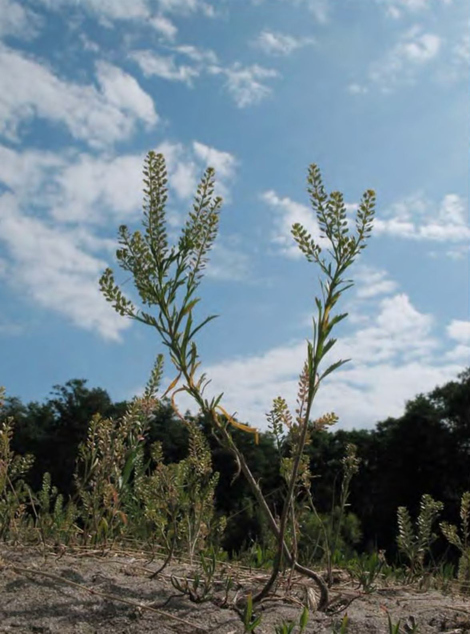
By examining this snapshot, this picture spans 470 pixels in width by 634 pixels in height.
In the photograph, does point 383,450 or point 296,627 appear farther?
point 383,450

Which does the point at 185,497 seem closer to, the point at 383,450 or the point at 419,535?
the point at 419,535

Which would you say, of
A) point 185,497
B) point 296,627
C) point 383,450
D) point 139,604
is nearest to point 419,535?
point 185,497

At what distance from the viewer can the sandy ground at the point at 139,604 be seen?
7.41ft

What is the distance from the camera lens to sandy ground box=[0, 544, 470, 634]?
226cm

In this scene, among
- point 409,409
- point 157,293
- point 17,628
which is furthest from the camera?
point 409,409

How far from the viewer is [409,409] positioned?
3388 centimetres

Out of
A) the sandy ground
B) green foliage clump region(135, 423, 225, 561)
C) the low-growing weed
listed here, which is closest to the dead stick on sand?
the sandy ground

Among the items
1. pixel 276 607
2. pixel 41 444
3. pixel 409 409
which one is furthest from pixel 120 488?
pixel 409 409

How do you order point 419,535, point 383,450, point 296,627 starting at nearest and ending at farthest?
point 296,627 < point 419,535 < point 383,450

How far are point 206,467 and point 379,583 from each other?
110 cm

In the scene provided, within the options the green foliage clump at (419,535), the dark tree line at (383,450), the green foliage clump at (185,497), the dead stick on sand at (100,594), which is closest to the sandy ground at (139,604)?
the dead stick on sand at (100,594)

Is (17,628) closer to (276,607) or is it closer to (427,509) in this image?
(276,607)

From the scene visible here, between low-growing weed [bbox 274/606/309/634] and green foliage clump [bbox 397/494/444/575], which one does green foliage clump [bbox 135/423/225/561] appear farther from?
green foliage clump [bbox 397/494/444/575]

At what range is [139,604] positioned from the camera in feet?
7.77
